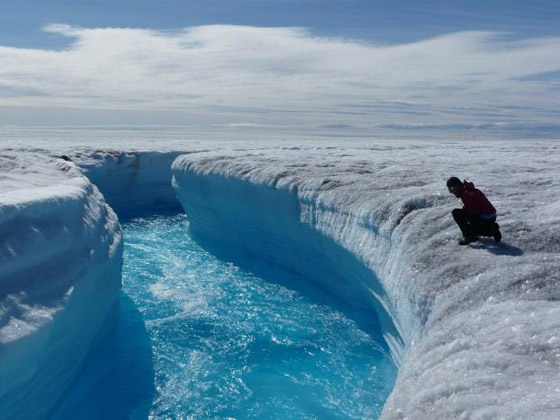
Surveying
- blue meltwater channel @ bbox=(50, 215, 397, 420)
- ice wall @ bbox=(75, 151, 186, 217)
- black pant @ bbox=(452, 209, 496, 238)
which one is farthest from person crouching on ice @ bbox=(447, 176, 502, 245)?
ice wall @ bbox=(75, 151, 186, 217)

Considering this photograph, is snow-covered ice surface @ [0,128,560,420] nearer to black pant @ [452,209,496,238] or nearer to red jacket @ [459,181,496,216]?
black pant @ [452,209,496,238]

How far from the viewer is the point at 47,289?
4656mm

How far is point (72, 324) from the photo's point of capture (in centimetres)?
498

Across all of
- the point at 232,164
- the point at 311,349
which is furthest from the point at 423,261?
the point at 232,164

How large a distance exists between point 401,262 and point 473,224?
0.79 meters

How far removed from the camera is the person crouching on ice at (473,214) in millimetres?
4688

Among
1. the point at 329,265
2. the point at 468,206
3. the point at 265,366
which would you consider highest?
the point at 468,206

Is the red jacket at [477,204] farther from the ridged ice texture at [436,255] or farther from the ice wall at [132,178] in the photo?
the ice wall at [132,178]

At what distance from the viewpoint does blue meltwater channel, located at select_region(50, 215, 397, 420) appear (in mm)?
5246

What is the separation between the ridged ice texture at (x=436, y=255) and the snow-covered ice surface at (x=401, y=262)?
0.01 m

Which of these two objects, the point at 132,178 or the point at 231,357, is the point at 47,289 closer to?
the point at 231,357

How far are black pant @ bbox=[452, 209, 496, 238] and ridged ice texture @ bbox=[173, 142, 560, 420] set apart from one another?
112 mm

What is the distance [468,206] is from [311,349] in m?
2.67

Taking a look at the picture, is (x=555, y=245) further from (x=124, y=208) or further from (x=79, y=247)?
(x=124, y=208)
